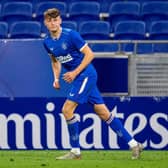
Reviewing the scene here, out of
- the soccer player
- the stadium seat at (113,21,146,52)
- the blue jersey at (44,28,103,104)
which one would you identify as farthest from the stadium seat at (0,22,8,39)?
the blue jersey at (44,28,103,104)

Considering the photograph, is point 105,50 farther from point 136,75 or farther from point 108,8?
point 108,8

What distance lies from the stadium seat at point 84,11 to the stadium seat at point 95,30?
85 centimetres

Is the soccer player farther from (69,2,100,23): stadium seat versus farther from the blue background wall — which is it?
(69,2,100,23): stadium seat

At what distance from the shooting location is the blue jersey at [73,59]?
10.0 m

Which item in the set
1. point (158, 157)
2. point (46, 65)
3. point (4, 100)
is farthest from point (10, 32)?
point (158, 157)

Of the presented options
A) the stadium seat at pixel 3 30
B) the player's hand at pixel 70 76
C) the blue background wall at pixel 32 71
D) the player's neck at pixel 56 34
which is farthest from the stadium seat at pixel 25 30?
the player's hand at pixel 70 76

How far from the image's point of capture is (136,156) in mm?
10312

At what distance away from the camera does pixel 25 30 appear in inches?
680

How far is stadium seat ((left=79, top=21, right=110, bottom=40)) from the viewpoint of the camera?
16997mm

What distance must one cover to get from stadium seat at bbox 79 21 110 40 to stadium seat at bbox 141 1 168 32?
1135mm

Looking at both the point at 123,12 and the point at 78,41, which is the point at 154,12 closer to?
the point at 123,12

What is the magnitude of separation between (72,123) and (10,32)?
7465 mm

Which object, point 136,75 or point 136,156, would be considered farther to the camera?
point 136,75

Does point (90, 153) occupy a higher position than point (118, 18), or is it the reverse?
point (118, 18)
